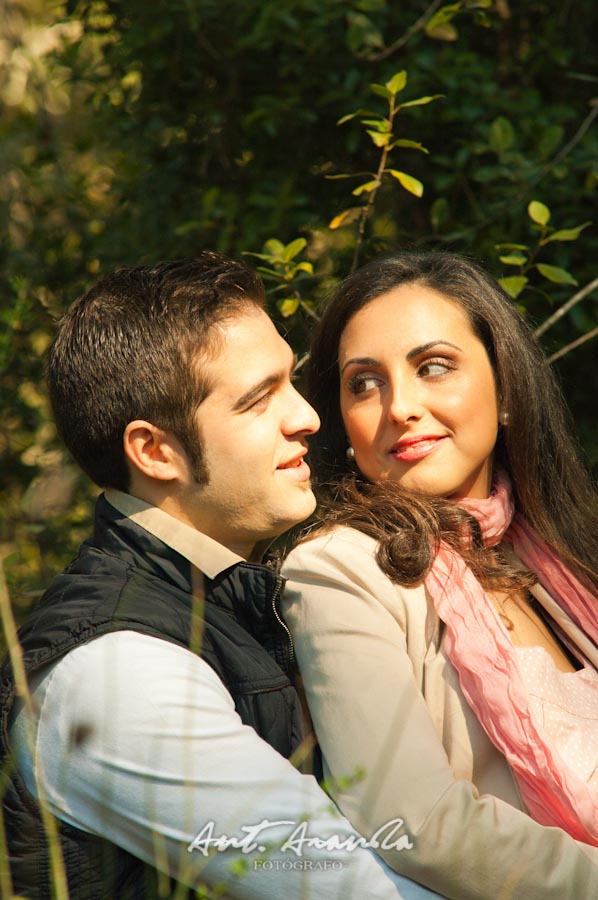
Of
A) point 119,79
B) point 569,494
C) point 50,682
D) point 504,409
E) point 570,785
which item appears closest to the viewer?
point 50,682

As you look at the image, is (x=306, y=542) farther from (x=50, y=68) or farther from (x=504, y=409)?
(x=50, y=68)

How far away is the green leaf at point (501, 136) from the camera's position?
3.66 metres

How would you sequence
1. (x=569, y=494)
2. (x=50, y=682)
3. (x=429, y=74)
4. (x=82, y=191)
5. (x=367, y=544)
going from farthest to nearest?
(x=82, y=191), (x=429, y=74), (x=569, y=494), (x=367, y=544), (x=50, y=682)

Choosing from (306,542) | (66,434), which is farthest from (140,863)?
(66,434)

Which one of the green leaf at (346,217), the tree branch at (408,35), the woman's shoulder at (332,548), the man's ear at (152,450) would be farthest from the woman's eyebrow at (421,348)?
the tree branch at (408,35)

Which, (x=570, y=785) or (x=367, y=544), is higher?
(x=367, y=544)

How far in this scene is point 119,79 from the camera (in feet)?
14.6

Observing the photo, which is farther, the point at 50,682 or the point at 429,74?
the point at 429,74

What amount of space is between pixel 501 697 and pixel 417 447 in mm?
630

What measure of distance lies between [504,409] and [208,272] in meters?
0.81

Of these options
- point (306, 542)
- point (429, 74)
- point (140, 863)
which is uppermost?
point (429, 74)

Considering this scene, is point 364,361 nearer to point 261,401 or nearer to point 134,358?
point 261,401

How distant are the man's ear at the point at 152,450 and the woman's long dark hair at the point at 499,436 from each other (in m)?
0.39

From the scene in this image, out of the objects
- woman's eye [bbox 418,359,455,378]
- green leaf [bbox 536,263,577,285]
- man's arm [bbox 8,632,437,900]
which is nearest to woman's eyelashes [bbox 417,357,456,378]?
woman's eye [bbox 418,359,455,378]
